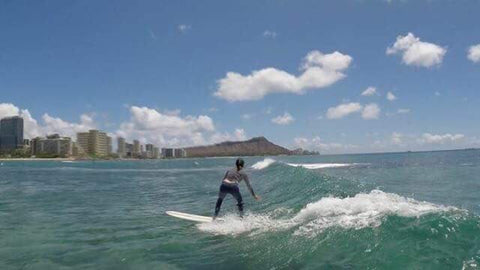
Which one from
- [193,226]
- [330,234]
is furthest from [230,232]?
[330,234]

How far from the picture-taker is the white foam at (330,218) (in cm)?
1152

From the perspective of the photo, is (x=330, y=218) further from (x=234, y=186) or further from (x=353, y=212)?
(x=234, y=186)

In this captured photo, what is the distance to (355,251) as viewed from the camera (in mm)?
9445

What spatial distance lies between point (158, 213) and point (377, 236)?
10356 millimetres

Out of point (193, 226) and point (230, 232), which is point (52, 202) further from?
point (230, 232)

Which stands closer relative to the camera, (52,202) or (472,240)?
(472,240)

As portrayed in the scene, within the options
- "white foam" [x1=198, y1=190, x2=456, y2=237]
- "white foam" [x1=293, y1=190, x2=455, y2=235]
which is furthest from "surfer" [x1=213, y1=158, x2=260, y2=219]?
"white foam" [x1=293, y1=190, x2=455, y2=235]

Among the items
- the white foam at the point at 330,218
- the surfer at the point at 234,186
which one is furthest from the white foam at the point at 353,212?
the surfer at the point at 234,186

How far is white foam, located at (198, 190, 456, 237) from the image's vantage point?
453 inches

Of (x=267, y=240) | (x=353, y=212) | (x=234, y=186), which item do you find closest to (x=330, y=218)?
(x=353, y=212)

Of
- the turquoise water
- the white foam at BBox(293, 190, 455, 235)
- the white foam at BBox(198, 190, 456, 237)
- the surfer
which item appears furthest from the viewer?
the surfer

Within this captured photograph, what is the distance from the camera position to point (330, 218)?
12672 mm

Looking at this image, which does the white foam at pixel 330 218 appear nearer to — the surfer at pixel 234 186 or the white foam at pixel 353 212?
the white foam at pixel 353 212

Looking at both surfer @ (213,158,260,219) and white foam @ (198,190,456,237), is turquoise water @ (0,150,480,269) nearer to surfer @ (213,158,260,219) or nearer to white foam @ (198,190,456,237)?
white foam @ (198,190,456,237)
